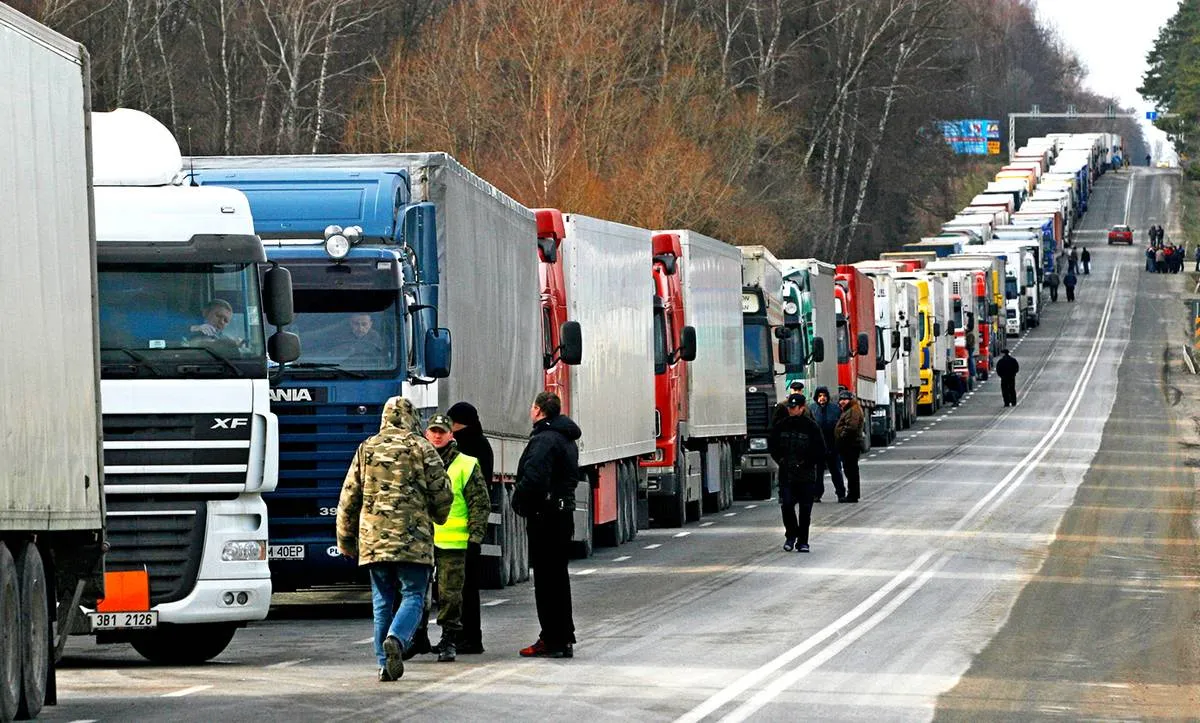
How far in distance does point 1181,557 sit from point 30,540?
15956mm

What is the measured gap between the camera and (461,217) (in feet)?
61.8

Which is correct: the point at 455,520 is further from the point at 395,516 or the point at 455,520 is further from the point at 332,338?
the point at 332,338

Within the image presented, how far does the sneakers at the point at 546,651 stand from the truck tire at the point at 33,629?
3951 millimetres

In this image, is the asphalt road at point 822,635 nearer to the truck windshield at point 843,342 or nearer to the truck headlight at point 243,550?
the truck headlight at point 243,550

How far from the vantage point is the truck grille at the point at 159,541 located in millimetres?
14234

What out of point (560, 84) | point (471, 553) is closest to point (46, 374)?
point (471, 553)

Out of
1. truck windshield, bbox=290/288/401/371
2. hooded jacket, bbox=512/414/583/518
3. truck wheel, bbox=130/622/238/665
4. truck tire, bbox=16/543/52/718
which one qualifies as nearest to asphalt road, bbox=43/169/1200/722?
truck wheel, bbox=130/622/238/665

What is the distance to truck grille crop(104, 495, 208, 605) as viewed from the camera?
46.7 ft

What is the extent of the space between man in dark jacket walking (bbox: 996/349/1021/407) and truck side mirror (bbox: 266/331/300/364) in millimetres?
50728

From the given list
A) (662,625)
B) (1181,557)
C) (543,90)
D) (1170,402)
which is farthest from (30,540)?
(1170,402)

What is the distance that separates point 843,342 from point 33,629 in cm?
3482

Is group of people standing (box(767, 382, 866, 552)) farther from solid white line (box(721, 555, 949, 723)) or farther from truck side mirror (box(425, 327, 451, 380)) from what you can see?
truck side mirror (box(425, 327, 451, 380))

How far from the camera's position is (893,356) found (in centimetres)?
5444

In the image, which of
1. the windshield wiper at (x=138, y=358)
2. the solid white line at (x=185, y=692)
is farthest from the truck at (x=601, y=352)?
the solid white line at (x=185, y=692)
